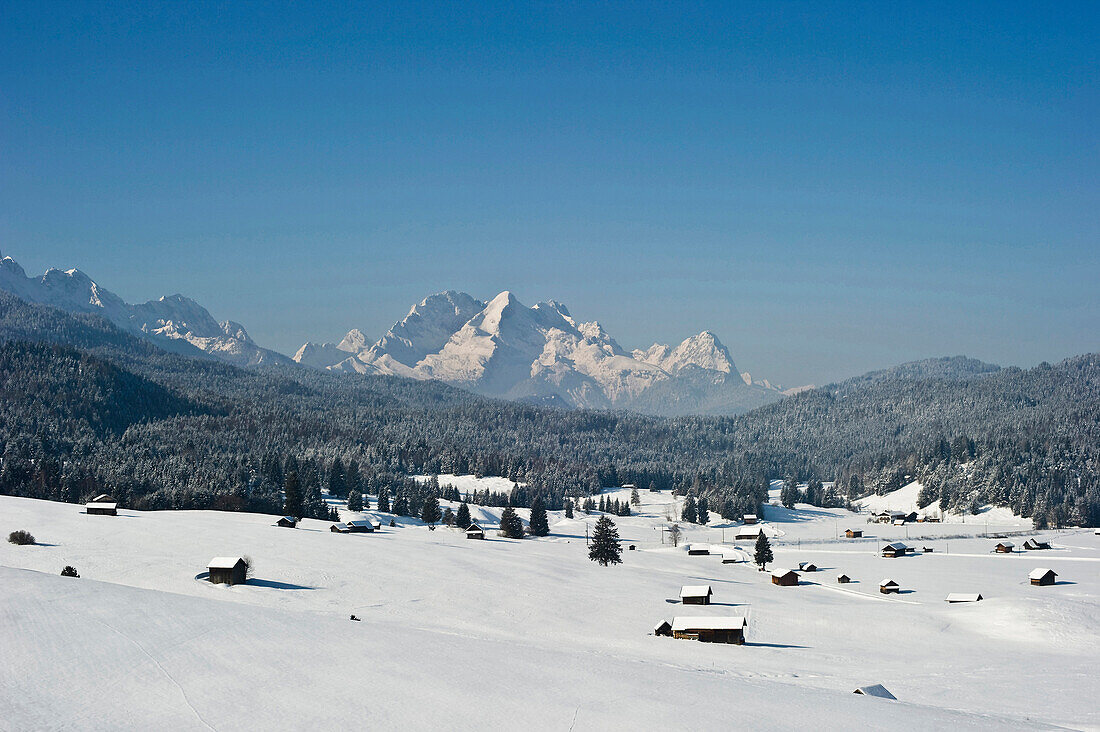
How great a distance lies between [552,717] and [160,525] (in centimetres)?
7369

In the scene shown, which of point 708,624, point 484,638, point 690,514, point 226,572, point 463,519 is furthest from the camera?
point 690,514

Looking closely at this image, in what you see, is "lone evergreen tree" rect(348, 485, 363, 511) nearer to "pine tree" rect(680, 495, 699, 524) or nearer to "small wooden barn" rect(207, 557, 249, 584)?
"pine tree" rect(680, 495, 699, 524)

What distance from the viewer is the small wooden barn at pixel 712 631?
53.6 m

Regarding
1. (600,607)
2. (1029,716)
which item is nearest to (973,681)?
(1029,716)

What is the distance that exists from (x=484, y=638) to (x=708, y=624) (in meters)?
15.7

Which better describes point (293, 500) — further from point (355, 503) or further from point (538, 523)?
point (538, 523)

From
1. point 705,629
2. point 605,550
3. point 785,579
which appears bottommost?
point 785,579

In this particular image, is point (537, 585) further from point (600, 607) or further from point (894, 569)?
point (894, 569)

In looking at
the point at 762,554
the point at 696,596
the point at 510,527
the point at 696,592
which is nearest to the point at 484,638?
the point at 696,596

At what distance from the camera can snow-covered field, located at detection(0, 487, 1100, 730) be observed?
1006 inches

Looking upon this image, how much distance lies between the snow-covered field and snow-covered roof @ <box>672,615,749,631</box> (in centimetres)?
168

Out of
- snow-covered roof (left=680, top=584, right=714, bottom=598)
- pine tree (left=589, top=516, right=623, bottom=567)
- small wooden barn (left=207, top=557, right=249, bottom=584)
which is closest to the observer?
small wooden barn (left=207, top=557, right=249, bottom=584)

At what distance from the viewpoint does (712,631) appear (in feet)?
176

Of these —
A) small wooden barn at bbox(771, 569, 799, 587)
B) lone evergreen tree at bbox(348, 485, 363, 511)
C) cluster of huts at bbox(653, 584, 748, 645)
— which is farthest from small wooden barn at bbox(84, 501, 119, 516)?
small wooden barn at bbox(771, 569, 799, 587)
